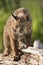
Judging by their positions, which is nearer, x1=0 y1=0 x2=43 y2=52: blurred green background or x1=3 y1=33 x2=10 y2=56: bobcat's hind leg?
x1=3 y1=33 x2=10 y2=56: bobcat's hind leg

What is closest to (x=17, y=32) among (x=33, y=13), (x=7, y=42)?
(x=7, y=42)

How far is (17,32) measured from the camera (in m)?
7.48

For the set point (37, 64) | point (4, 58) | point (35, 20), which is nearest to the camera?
point (37, 64)

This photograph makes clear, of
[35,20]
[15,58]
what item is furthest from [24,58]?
[35,20]

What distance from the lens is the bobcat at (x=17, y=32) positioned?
738 cm

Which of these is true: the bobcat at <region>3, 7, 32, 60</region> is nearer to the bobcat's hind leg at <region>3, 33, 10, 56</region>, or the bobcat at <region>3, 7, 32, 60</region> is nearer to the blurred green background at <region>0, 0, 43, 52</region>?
the bobcat's hind leg at <region>3, 33, 10, 56</region>

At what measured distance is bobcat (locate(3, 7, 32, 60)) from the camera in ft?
24.2

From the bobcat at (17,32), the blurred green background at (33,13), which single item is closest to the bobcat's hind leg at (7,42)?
the bobcat at (17,32)

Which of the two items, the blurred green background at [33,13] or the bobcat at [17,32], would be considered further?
the blurred green background at [33,13]

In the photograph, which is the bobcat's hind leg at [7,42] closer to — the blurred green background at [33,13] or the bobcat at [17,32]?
the bobcat at [17,32]

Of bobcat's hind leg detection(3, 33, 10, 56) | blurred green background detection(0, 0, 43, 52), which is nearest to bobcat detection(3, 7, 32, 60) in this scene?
bobcat's hind leg detection(3, 33, 10, 56)

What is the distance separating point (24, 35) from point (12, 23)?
0.35 m

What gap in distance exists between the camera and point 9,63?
756cm

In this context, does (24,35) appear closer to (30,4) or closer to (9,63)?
(9,63)
